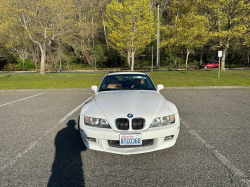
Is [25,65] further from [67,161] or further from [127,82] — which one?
[67,161]

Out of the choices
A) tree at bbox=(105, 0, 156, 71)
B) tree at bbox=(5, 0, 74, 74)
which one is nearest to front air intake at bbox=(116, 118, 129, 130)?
tree at bbox=(5, 0, 74, 74)

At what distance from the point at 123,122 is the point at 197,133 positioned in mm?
2139

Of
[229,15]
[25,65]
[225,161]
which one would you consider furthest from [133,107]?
[25,65]

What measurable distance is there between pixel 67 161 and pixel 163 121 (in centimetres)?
166

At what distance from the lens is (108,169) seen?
2.77 m

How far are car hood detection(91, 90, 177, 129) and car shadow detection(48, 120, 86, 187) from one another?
2.79ft

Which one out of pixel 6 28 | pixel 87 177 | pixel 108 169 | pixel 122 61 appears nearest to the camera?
pixel 87 177

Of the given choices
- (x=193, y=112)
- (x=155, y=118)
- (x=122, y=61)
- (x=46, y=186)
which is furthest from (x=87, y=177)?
(x=122, y=61)

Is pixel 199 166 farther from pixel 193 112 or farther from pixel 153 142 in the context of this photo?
pixel 193 112

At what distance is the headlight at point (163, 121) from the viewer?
2.93m

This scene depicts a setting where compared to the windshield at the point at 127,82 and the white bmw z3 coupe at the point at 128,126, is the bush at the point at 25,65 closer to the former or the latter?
the windshield at the point at 127,82

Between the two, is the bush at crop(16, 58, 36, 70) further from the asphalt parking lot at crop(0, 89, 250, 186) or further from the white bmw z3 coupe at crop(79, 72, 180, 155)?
the white bmw z3 coupe at crop(79, 72, 180, 155)

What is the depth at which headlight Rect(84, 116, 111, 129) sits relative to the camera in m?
2.92

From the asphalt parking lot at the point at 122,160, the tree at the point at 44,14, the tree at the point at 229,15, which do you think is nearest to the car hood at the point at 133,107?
the asphalt parking lot at the point at 122,160
